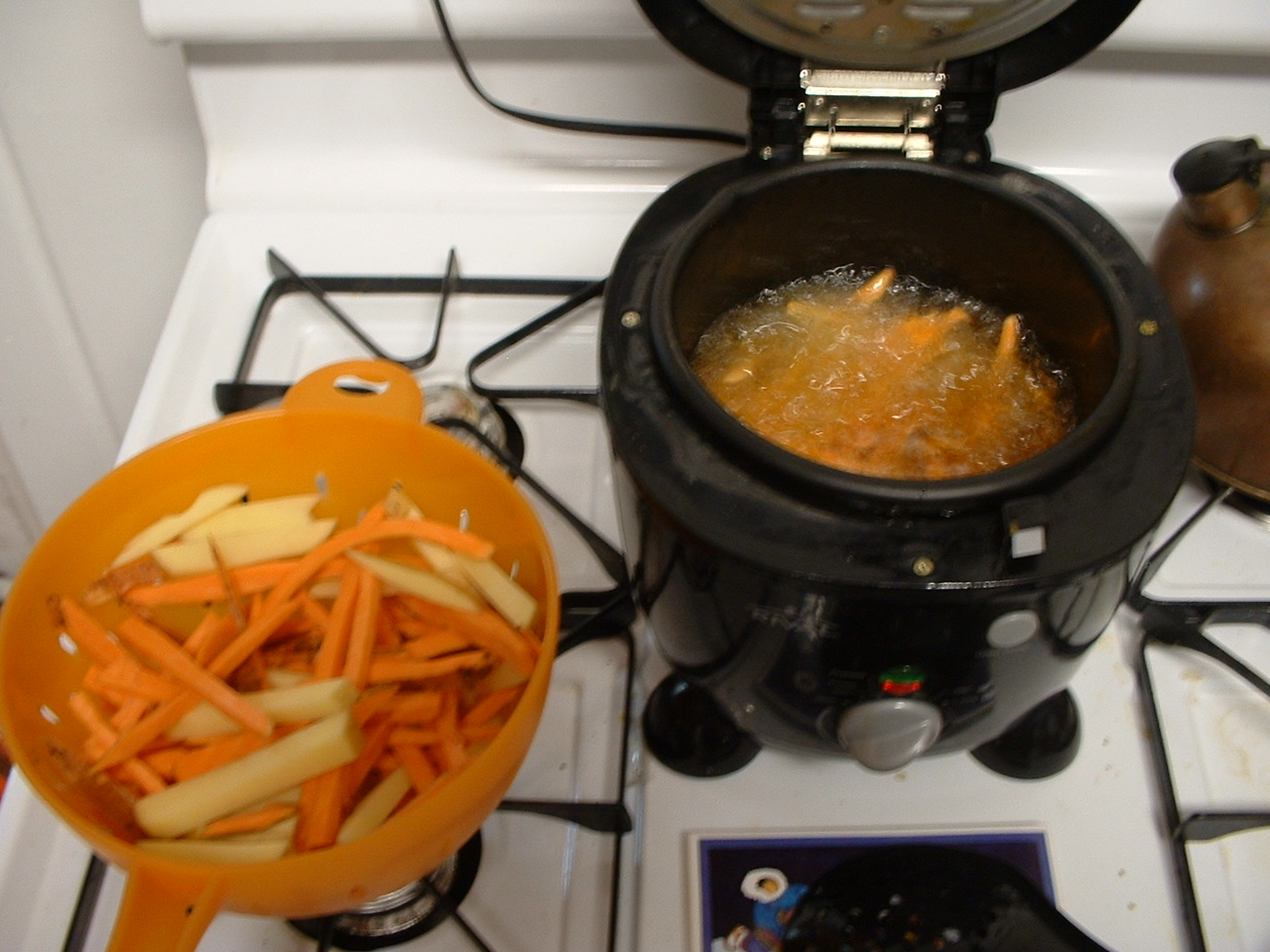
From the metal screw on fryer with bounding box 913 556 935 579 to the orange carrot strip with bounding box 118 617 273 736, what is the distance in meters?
0.34

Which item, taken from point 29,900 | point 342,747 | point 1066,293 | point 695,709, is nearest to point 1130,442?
point 1066,293

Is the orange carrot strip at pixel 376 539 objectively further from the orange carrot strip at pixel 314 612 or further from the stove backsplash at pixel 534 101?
the stove backsplash at pixel 534 101

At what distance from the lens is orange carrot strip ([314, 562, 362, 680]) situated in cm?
56

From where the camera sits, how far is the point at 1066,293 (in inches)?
20.7

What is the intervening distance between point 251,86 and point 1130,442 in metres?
0.72

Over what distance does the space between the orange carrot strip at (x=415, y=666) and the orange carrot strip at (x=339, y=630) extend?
0.02m

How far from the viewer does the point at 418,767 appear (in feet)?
1.74

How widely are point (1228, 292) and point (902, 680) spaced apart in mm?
345

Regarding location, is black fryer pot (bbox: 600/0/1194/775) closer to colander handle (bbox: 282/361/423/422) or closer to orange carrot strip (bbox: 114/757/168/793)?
colander handle (bbox: 282/361/423/422)

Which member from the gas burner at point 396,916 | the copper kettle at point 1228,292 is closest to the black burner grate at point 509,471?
the gas burner at point 396,916

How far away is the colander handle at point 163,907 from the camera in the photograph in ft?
1.33

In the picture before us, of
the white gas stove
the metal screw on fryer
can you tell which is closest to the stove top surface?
the white gas stove

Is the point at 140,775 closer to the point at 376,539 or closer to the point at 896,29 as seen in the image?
the point at 376,539

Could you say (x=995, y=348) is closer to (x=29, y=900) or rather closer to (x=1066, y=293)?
(x=1066, y=293)
